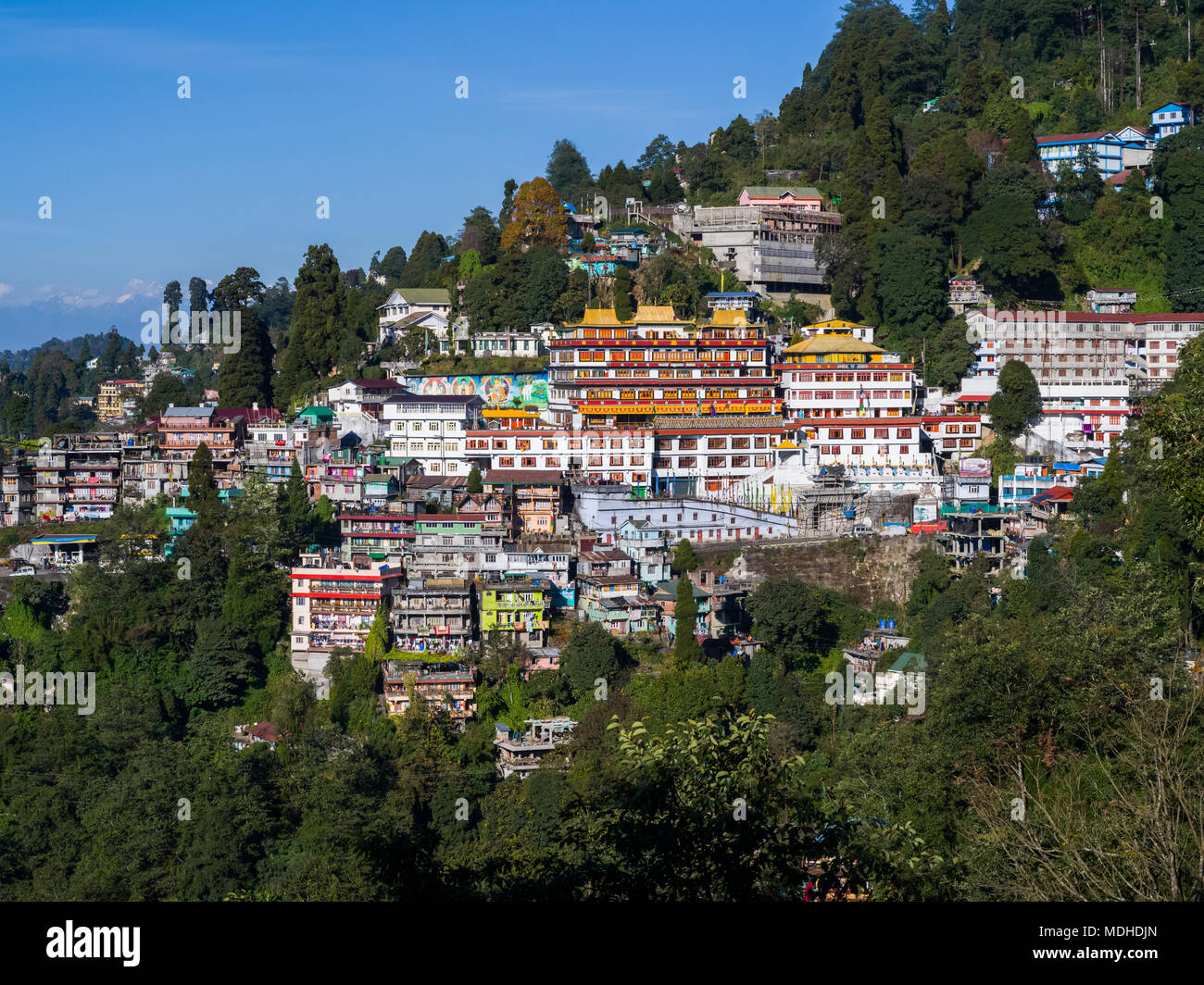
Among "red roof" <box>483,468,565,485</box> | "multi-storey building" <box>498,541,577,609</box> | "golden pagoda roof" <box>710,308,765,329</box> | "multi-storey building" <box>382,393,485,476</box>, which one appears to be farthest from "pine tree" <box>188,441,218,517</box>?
"golden pagoda roof" <box>710,308,765,329</box>

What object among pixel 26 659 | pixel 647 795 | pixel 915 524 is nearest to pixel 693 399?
pixel 915 524

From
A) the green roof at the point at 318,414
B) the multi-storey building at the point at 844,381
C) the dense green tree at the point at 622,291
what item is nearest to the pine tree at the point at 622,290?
the dense green tree at the point at 622,291

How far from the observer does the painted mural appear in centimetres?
4319

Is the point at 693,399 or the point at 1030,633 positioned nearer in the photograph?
the point at 1030,633

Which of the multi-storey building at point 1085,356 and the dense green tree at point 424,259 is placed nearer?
the multi-storey building at point 1085,356

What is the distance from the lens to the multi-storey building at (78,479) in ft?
137

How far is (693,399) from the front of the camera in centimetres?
4203

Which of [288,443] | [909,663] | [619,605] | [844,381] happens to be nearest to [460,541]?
[619,605]

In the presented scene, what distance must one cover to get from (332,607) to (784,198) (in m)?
26.8

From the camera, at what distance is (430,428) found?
1593 inches

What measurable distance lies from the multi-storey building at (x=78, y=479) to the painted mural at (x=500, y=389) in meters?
9.69

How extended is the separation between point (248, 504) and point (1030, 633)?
20476 mm

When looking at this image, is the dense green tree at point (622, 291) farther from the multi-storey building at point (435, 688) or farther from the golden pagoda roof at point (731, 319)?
the multi-storey building at point (435, 688)
